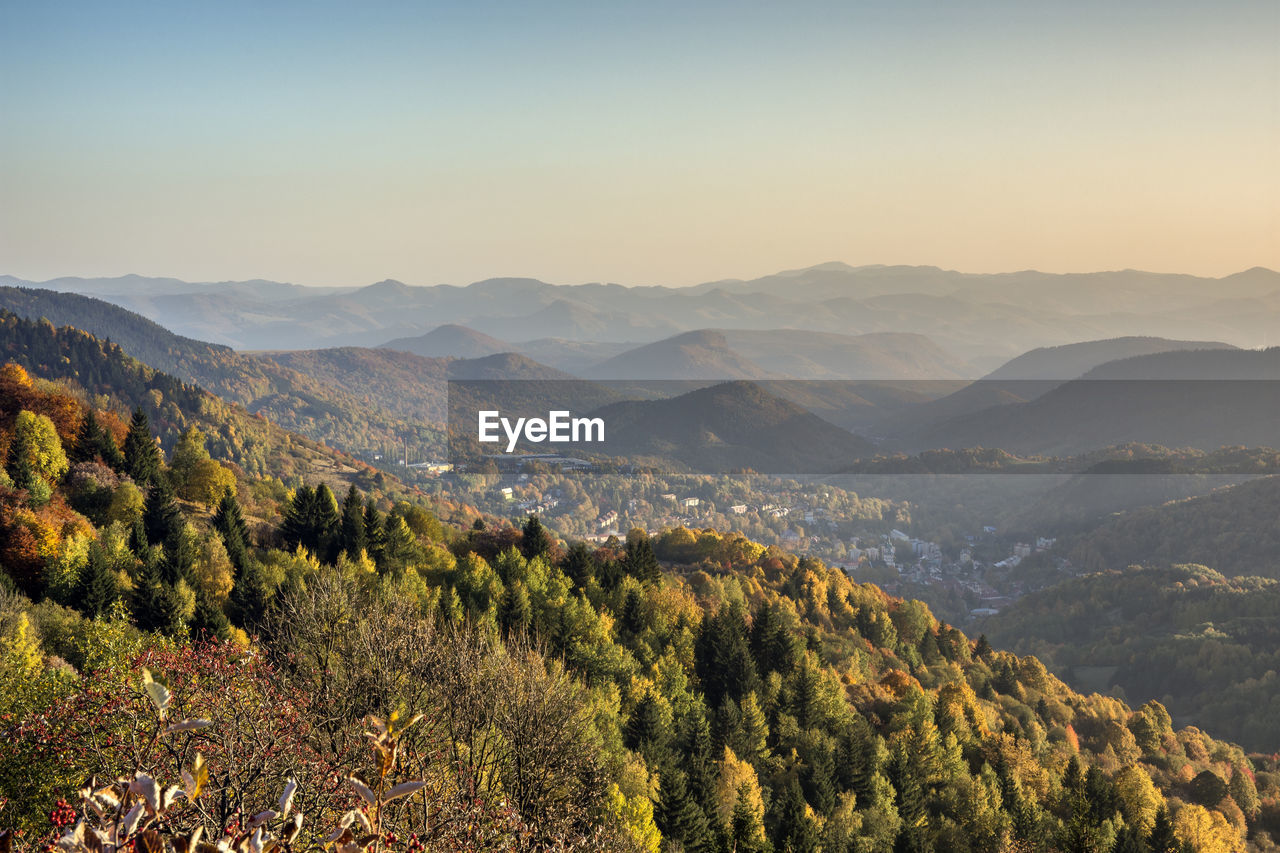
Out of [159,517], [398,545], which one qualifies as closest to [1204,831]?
[398,545]

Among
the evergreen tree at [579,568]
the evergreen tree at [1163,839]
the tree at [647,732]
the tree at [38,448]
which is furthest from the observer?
the evergreen tree at [579,568]

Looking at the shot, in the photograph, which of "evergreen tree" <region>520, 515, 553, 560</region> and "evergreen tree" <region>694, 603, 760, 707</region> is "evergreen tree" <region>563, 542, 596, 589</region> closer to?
"evergreen tree" <region>520, 515, 553, 560</region>

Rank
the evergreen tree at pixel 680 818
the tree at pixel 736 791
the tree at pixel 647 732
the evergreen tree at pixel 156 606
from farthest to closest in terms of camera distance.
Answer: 1. the tree at pixel 647 732
2. the evergreen tree at pixel 156 606
3. the tree at pixel 736 791
4. the evergreen tree at pixel 680 818

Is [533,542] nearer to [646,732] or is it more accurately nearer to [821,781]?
[646,732]

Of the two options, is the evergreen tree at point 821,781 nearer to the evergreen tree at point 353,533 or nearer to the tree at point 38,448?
the evergreen tree at point 353,533

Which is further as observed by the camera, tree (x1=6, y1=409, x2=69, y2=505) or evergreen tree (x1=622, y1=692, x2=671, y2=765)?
tree (x1=6, y1=409, x2=69, y2=505)

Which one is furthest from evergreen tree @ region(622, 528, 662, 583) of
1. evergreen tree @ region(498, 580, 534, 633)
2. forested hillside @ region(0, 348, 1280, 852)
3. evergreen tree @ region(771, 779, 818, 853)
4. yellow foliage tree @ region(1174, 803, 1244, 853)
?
yellow foliage tree @ region(1174, 803, 1244, 853)

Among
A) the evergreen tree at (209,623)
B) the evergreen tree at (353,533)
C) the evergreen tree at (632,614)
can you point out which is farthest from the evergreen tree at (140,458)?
the evergreen tree at (632,614)

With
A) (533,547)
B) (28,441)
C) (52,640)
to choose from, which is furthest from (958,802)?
(28,441)
